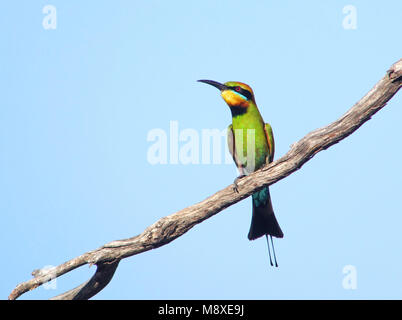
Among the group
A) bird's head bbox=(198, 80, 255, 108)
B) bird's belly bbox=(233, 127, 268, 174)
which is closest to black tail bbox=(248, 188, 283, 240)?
bird's belly bbox=(233, 127, 268, 174)

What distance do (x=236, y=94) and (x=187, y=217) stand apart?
1757 millimetres

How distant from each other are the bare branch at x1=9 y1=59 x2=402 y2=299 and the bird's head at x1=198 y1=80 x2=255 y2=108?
1.23 metres

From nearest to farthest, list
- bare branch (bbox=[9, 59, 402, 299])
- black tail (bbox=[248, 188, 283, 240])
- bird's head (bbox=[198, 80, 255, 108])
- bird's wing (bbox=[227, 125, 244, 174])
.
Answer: bare branch (bbox=[9, 59, 402, 299]) → black tail (bbox=[248, 188, 283, 240]) → bird's head (bbox=[198, 80, 255, 108]) → bird's wing (bbox=[227, 125, 244, 174])

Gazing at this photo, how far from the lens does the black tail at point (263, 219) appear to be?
578cm

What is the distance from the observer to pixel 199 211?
4.95 meters

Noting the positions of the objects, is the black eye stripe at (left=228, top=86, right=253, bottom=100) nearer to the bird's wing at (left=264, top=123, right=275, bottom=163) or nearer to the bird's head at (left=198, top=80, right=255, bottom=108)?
the bird's head at (left=198, top=80, right=255, bottom=108)

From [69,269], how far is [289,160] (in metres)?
2.25

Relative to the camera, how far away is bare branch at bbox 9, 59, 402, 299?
459 cm

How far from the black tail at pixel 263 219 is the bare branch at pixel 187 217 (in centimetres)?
86

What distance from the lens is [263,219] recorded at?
231 inches

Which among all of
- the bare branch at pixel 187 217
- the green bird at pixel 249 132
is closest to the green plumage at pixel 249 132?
the green bird at pixel 249 132

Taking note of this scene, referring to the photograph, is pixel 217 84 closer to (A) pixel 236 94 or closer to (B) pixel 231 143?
(A) pixel 236 94
